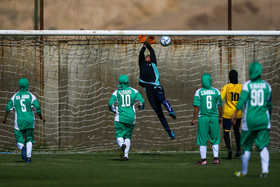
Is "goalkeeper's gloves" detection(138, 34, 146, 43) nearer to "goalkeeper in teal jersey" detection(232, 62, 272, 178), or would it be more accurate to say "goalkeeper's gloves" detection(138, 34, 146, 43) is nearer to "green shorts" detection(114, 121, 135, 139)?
"green shorts" detection(114, 121, 135, 139)

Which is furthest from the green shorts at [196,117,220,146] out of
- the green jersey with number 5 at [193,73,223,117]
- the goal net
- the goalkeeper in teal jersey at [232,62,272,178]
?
the goal net

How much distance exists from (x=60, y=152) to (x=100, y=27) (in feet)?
13.6

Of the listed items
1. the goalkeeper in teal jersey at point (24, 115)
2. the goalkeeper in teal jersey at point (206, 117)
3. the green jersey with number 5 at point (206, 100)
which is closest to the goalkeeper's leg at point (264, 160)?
the goalkeeper in teal jersey at point (206, 117)

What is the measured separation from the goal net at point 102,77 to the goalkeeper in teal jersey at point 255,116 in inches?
329

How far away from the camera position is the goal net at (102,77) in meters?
17.2

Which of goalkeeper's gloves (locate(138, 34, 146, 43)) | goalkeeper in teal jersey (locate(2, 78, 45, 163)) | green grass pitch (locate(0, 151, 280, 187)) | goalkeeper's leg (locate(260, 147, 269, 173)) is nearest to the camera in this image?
green grass pitch (locate(0, 151, 280, 187))

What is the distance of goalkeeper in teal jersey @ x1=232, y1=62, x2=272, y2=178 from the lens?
28.6 ft

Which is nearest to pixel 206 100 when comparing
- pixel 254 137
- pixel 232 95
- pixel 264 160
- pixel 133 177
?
pixel 232 95

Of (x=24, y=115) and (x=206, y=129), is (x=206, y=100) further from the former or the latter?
(x=24, y=115)

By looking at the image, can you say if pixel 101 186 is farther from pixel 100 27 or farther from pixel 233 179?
pixel 100 27

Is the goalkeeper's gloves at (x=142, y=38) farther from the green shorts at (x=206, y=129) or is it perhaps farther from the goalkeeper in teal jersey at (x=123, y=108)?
the green shorts at (x=206, y=129)

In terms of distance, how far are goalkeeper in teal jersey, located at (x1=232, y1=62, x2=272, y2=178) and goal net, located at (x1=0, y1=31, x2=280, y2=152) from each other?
8.36 metres

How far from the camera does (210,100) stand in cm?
1168

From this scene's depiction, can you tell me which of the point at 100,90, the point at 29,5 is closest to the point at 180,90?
the point at 100,90
